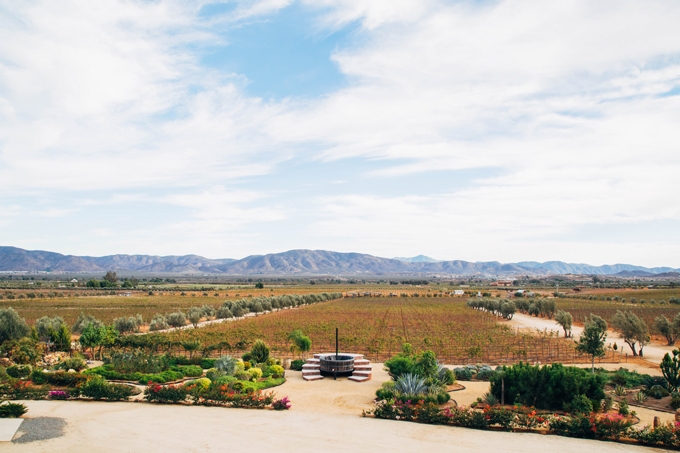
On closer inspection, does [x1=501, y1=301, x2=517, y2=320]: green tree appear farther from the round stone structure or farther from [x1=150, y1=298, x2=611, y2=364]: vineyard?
the round stone structure

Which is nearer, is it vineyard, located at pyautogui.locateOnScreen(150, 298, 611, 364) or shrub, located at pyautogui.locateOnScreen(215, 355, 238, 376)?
shrub, located at pyautogui.locateOnScreen(215, 355, 238, 376)

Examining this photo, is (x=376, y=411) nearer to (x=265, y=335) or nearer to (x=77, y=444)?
(x=77, y=444)

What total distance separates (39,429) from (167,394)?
Answer: 431 centimetres

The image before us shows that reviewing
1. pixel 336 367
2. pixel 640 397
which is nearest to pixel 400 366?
pixel 336 367

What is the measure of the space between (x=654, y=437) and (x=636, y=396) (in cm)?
576

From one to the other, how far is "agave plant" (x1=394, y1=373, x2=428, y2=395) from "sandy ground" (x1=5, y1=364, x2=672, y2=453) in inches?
72.7

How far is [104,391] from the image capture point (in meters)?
18.0

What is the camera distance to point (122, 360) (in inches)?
→ 904

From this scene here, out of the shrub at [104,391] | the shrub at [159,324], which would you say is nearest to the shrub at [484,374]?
the shrub at [104,391]

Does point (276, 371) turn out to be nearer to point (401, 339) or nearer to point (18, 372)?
point (18, 372)

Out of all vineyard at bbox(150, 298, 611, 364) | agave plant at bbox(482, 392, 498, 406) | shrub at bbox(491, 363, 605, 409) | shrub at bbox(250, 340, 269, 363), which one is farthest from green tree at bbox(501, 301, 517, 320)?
agave plant at bbox(482, 392, 498, 406)

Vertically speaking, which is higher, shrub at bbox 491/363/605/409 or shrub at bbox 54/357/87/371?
shrub at bbox 491/363/605/409

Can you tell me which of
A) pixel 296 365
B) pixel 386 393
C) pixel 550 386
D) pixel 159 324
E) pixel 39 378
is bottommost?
pixel 159 324

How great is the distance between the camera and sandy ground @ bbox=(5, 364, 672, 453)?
1269 cm
